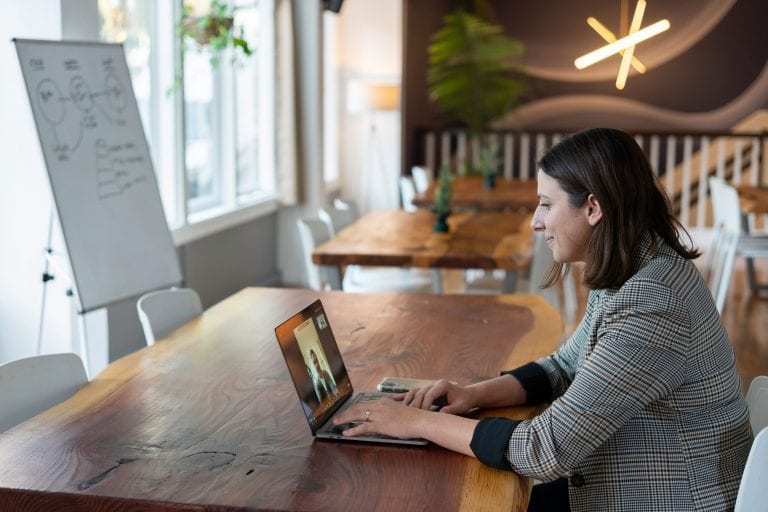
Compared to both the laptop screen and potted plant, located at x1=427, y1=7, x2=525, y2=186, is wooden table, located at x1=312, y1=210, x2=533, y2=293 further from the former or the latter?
potted plant, located at x1=427, y1=7, x2=525, y2=186

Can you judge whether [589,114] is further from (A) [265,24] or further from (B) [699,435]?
(B) [699,435]

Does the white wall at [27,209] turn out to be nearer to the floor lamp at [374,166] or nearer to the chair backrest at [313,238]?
the chair backrest at [313,238]

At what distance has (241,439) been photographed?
6.41ft

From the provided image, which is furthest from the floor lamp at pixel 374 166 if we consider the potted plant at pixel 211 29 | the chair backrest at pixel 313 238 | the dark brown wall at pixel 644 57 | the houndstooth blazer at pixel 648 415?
the houndstooth blazer at pixel 648 415

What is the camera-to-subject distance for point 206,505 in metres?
1.62

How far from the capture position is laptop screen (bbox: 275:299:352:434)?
6.39 feet

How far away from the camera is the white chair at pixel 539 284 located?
15.0ft

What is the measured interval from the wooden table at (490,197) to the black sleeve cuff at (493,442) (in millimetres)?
4570

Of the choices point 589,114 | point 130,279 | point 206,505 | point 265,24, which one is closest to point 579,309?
point 265,24

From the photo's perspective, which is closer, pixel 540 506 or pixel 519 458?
pixel 519 458

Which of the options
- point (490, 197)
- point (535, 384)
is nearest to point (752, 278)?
point (490, 197)

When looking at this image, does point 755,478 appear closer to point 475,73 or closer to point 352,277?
point 352,277

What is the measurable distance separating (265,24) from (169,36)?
1.94m

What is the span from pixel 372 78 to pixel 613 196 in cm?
813
